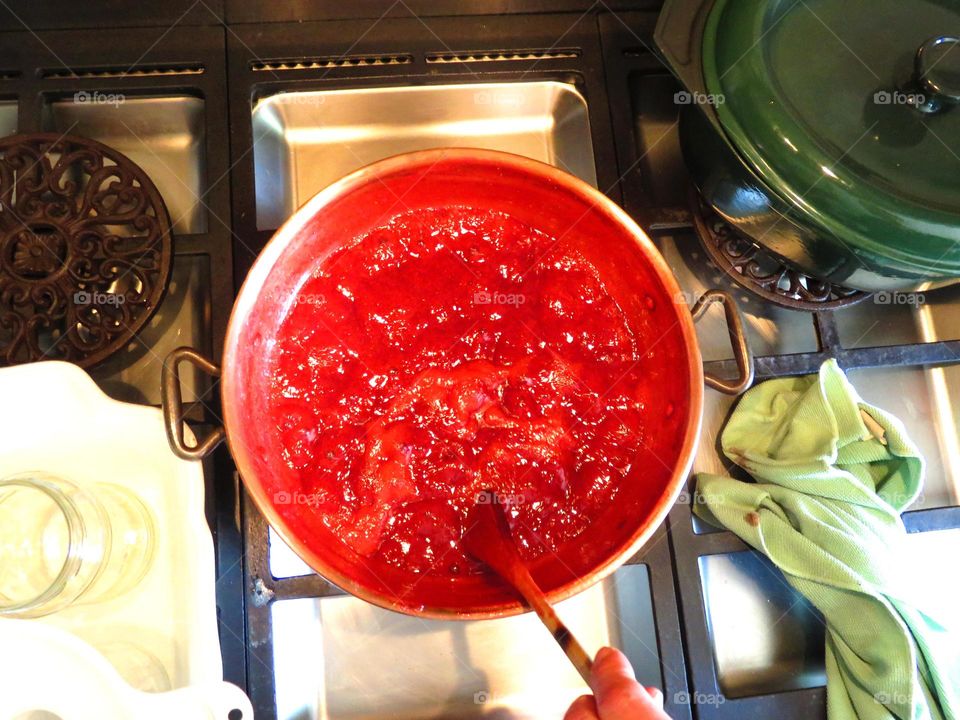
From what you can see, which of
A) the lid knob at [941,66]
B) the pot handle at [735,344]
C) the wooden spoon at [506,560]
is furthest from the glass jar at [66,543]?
the lid knob at [941,66]

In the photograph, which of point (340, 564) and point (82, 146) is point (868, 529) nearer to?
→ point (340, 564)

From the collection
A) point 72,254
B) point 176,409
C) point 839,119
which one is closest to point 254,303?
point 176,409

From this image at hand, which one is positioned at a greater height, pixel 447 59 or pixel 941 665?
pixel 447 59

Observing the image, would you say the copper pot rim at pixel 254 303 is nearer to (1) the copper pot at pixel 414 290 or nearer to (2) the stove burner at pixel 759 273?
(1) the copper pot at pixel 414 290

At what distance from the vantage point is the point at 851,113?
553 mm

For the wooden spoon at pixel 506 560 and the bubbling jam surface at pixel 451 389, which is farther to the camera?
the bubbling jam surface at pixel 451 389

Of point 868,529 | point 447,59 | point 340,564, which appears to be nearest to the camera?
point 340,564

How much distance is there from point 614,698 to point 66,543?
0.47 m

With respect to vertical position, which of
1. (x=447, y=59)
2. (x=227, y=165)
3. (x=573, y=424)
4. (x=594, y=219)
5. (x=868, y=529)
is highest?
(x=447, y=59)

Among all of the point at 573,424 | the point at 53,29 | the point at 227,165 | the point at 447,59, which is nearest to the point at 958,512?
the point at 573,424

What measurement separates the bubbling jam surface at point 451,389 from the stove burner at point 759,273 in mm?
182

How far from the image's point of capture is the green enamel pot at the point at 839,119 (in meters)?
0.53

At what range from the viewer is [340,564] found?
1.74 ft

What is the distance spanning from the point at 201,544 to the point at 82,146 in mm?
437
